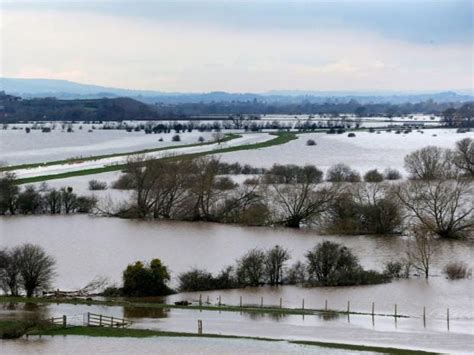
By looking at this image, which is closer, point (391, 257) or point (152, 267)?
point (152, 267)

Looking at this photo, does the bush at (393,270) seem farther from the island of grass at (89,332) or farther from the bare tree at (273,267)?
the island of grass at (89,332)

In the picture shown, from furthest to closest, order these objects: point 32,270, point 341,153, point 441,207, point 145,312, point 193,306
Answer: point 341,153 → point 441,207 → point 32,270 → point 193,306 → point 145,312

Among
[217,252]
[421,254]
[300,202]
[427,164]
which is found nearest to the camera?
[421,254]

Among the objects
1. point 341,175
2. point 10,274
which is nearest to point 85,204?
point 341,175

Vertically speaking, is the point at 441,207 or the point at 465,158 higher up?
the point at 465,158

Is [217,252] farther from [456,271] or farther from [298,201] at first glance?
[456,271]

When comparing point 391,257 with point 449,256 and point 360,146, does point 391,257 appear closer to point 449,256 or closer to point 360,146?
point 449,256

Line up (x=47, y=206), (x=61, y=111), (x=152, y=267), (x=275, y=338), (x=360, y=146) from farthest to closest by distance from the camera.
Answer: (x=61, y=111)
(x=360, y=146)
(x=47, y=206)
(x=152, y=267)
(x=275, y=338)

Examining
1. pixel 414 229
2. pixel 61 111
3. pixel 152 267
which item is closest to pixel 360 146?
pixel 414 229
